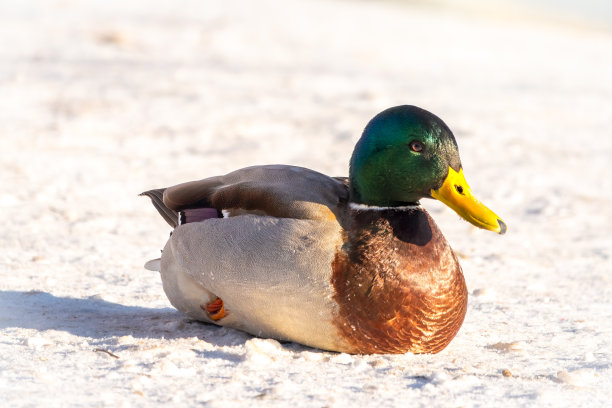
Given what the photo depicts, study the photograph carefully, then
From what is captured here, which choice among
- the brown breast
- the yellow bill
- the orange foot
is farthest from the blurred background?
the yellow bill

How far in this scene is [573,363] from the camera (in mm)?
3793

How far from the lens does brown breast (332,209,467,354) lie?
3631 millimetres

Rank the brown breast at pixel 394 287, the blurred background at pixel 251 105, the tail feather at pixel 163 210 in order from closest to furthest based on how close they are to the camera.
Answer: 1. the brown breast at pixel 394 287
2. the tail feather at pixel 163 210
3. the blurred background at pixel 251 105

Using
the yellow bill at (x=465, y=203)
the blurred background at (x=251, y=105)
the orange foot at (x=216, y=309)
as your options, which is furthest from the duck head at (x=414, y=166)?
the blurred background at (x=251, y=105)

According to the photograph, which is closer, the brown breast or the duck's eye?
the brown breast

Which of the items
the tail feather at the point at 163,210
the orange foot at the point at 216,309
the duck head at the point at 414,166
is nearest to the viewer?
the duck head at the point at 414,166

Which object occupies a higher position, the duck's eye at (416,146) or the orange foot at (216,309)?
the duck's eye at (416,146)

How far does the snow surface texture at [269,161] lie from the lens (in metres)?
3.45

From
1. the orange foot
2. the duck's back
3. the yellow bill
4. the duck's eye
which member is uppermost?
the duck's eye

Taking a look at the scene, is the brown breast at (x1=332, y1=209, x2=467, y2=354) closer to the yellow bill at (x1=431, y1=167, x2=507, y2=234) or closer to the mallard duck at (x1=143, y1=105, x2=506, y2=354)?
the mallard duck at (x1=143, y1=105, x2=506, y2=354)

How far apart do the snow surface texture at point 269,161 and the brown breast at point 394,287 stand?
11 cm

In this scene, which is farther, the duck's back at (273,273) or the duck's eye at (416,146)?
the duck's eye at (416,146)

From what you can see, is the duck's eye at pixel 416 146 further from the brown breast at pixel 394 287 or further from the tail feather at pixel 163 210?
the tail feather at pixel 163 210

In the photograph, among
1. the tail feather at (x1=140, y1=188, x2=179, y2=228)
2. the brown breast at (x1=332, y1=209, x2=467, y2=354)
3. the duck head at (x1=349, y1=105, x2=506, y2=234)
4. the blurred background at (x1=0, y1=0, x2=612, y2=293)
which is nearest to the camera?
the brown breast at (x1=332, y1=209, x2=467, y2=354)
